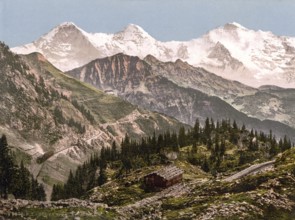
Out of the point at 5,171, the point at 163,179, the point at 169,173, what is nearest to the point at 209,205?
the point at 163,179

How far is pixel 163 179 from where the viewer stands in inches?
6678

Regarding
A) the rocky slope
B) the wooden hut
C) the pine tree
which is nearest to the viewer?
the rocky slope

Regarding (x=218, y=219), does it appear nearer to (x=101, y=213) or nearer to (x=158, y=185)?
(x=101, y=213)

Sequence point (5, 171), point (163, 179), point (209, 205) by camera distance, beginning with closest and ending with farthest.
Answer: point (209, 205) → point (163, 179) → point (5, 171)

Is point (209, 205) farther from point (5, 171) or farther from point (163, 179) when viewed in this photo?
point (5, 171)

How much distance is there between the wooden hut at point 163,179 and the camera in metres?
170

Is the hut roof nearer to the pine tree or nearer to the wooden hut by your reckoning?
the wooden hut

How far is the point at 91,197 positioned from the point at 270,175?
70178 millimetres

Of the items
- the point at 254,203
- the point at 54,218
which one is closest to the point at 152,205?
the point at 254,203

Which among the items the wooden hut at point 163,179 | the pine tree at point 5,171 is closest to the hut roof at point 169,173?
the wooden hut at point 163,179

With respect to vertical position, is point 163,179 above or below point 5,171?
above

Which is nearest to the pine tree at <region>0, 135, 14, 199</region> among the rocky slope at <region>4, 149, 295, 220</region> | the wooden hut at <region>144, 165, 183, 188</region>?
the wooden hut at <region>144, 165, 183, 188</region>

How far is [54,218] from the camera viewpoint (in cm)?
8912

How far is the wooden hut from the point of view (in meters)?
170
